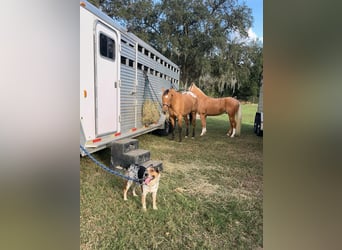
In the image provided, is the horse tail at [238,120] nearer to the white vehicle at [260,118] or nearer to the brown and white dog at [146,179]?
the white vehicle at [260,118]

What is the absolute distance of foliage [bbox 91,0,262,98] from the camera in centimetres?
132

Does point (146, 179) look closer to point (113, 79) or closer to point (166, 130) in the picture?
point (166, 130)

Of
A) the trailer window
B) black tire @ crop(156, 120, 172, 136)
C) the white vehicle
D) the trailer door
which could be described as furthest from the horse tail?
the trailer window

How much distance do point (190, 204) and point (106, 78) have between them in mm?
978

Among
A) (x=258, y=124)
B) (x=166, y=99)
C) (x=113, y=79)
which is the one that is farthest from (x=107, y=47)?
(x=258, y=124)

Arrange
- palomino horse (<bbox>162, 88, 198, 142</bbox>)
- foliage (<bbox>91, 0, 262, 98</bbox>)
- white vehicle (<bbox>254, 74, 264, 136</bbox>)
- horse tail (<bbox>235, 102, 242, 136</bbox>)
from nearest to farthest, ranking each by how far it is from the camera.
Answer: white vehicle (<bbox>254, 74, 264, 136</bbox>)
foliage (<bbox>91, 0, 262, 98</bbox>)
horse tail (<bbox>235, 102, 242, 136</bbox>)
palomino horse (<bbox>162, 88, 198, 142</bbox>)

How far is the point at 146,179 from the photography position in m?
1.50

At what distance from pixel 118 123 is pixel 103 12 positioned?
734 mm

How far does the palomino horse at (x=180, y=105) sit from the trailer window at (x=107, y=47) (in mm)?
476

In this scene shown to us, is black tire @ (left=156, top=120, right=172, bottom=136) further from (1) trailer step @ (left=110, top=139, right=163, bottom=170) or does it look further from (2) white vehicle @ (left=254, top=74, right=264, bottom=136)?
(2) white vehicle @ (left=254, top=74, right=264, bottom=136)

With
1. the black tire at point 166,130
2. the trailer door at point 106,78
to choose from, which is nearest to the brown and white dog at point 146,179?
the black tire at point 166,130

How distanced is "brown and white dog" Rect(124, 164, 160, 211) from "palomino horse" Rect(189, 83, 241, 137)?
39 centimetres
